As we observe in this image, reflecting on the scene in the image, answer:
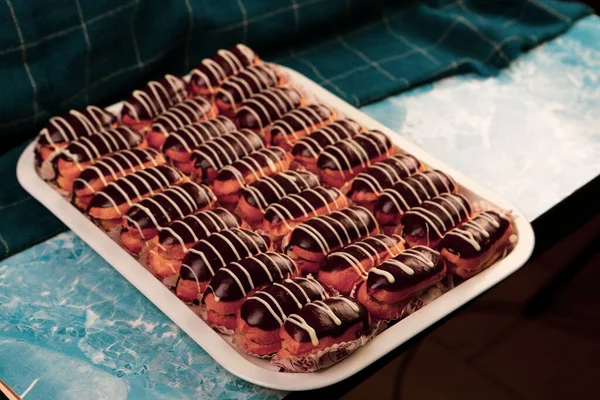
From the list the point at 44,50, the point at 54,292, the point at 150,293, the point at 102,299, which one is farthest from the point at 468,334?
the point at 44,50

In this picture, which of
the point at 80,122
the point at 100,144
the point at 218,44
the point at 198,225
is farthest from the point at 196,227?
the point at 218,44

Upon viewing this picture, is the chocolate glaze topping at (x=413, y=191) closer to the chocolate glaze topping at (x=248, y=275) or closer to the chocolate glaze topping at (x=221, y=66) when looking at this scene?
the chocolate glaze topping at (x=248, y=275)

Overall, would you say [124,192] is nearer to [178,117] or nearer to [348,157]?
[178,117]

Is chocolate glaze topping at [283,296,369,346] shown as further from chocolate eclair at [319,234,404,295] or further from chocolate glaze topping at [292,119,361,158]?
chocolate glaze topping at [292,119,361,158]

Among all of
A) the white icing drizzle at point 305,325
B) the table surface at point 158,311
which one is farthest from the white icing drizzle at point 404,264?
the table surface at point 158,311

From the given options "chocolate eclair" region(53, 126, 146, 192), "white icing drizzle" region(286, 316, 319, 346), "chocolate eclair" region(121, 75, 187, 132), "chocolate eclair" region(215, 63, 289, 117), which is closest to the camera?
"white icing drizzle" region(286, 316, 319, 346)

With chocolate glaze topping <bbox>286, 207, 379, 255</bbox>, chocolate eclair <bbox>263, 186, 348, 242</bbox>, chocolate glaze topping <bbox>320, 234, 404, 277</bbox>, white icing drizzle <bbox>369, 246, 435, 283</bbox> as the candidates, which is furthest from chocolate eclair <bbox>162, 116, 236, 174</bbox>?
white icing drizzle <bbox>369, 246, 435, 283</bbox>
